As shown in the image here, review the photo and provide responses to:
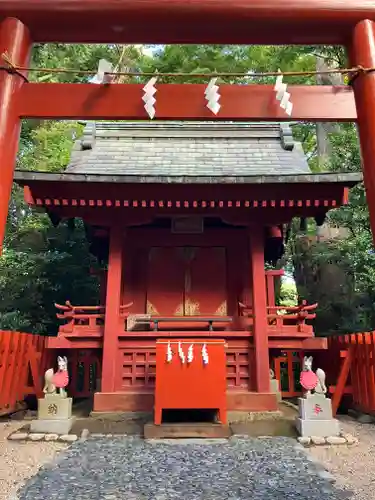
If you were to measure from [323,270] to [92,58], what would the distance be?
13916 millimetres

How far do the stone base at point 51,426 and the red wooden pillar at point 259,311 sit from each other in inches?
131

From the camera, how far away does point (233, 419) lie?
6.76 m

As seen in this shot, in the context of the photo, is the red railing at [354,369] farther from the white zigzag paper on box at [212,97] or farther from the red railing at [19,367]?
the red railing at [19,367]

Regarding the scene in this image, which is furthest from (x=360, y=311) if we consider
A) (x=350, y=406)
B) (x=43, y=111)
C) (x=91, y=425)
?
(x=43, y=111)

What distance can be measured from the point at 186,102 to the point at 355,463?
4.62 m

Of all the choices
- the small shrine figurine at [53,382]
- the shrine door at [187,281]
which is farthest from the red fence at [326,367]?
the shrine door at [187,281]

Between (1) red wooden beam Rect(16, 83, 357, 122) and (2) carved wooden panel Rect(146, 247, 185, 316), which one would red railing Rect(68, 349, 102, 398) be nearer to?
(2) carved wooden panel Rect(146, 247, 185, 316)

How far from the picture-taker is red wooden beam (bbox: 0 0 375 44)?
3.59m

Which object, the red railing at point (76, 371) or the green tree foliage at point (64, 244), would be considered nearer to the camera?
the red railing at point (76, 371)

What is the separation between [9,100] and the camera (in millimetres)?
3469

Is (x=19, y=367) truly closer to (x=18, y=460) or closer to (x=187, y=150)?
(x=18, y=460)

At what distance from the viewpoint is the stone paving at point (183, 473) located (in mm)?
3797

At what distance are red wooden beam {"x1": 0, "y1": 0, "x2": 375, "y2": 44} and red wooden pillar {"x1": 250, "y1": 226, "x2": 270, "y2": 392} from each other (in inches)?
173

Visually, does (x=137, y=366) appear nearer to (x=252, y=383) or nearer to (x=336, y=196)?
(x=252, y=383)
